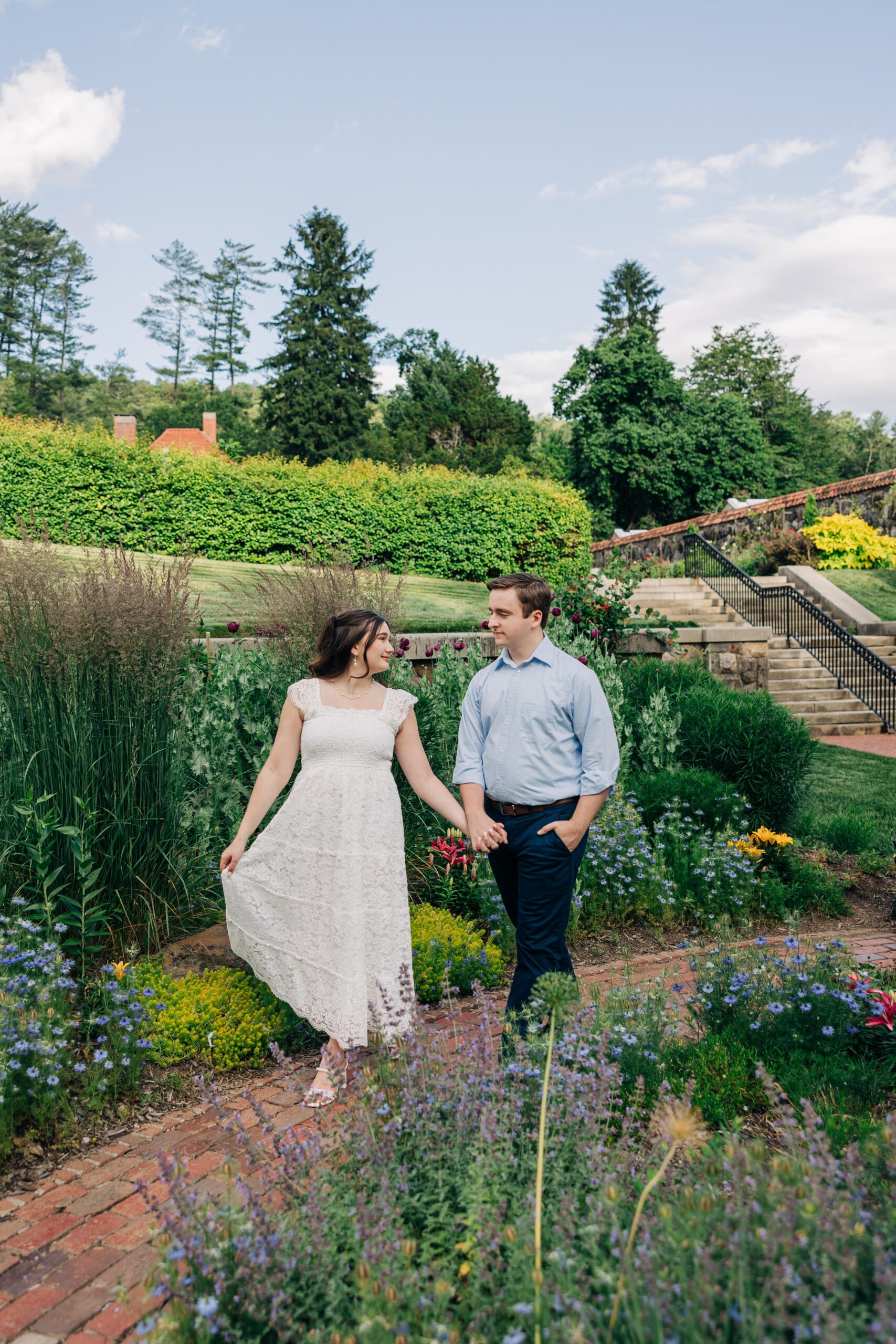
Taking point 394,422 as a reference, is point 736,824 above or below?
below

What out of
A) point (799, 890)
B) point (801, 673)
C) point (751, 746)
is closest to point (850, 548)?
point (801, 673)

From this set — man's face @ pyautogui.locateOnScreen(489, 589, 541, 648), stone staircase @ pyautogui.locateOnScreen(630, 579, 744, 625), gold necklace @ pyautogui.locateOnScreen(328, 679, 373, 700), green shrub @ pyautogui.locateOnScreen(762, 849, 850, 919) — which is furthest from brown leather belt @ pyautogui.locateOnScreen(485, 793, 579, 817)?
stone staircase @ pyautogui.locateOnScreen(630, 579, 744, 625)

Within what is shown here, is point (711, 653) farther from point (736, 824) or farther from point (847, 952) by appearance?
point (847, 952)

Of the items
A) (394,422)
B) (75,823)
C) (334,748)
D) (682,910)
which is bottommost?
(682,910)

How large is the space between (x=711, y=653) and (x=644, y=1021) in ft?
30.7

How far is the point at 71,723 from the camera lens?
12.2 ft

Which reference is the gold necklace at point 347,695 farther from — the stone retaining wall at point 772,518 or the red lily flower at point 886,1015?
the stone retaining wall at point 772,518

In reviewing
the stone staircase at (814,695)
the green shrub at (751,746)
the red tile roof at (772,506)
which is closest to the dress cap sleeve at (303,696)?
the green shrub at (751,746)

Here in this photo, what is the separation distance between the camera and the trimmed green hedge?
54.1ft

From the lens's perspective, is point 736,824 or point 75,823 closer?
point 75,823

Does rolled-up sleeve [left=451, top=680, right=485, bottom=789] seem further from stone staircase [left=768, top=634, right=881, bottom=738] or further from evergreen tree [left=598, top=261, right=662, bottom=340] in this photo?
evergreen tree [left=598, top=261, right=662, bottom=340]

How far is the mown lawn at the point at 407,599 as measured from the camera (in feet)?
34.9

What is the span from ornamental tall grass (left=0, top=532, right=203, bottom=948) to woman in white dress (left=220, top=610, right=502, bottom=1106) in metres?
0.59

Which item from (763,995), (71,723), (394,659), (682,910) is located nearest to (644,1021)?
(763,995)
